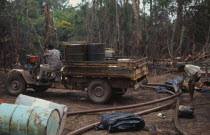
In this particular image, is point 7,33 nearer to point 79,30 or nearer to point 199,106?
point 199,106

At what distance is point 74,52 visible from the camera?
8.89 m

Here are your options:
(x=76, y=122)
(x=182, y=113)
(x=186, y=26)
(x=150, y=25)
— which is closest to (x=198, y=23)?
(x=186, y=26)

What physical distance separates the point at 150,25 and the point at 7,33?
11254 mm

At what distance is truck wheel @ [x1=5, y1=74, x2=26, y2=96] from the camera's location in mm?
9750

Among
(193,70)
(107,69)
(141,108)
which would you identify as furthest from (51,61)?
(193,70)

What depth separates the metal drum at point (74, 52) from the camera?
8891 millimetres

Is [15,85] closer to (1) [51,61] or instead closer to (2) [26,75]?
(2) [26,75]

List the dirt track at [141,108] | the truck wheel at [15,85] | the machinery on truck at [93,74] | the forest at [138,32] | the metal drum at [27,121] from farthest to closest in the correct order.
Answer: the forest at [138,32], the truck wheel at [15,85], the machinery on truck at [93,74], the dirt track at [141,108], the metal drum at [27,121]

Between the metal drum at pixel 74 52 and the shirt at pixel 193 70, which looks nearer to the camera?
the shirt at pixel 193 70

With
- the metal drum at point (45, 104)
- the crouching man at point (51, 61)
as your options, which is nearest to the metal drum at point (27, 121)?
the metal drum at point (45, 104)

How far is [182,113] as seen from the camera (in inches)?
267

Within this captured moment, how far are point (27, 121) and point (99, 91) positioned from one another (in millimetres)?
4923

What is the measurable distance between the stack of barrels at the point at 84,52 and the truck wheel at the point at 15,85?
2.18 m

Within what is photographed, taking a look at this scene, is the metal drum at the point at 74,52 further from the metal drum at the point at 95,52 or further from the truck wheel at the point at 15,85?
the truck wheel at the point at 15,85
